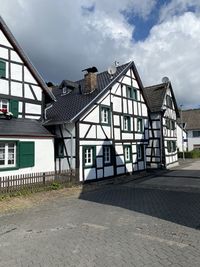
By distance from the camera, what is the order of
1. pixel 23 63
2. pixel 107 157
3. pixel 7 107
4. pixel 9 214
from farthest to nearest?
pixel 107 157
pixel 23 63
pixel 7 107
pixel 9 214

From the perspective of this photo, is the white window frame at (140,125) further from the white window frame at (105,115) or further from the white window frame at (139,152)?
the white window frame at (105,115)

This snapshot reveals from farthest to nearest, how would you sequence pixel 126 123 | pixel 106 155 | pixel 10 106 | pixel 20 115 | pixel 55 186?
pixel 126 123 → pixel 106 155 → pixel 20 115 → pixel 10 106 → pixel 55 186

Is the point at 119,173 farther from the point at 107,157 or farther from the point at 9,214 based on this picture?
the point at 9,214

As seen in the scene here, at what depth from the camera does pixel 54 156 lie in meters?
17.2

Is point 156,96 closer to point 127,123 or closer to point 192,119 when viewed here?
point 127,123

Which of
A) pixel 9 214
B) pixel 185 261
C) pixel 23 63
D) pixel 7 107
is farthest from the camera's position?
pixel 23 63

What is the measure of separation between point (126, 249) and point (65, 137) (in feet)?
37.0

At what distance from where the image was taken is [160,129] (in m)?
25.0

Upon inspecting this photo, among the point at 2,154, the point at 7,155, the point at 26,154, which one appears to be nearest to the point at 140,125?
the point at 26,154

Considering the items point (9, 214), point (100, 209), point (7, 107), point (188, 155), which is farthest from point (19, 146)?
point (188, 155)

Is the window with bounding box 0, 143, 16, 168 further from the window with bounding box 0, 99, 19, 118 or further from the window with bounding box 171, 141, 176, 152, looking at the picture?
the window with bounding box 171, 141, 176, 152

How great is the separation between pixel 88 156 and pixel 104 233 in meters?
9.88

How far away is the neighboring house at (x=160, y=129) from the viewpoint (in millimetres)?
24969

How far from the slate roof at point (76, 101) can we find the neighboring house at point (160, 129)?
5144 mm
